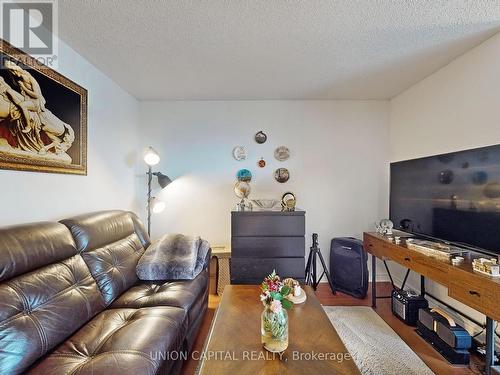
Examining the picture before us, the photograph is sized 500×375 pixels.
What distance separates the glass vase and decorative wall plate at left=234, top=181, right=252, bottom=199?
5.93ft

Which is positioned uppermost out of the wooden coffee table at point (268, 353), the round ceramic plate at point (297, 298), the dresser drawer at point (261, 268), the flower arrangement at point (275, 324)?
the flower arrangement at point (275, 324)

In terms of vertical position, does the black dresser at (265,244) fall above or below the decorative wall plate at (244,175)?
below

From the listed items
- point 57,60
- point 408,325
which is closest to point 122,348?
point 57,60

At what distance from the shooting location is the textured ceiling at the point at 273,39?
4.85ft

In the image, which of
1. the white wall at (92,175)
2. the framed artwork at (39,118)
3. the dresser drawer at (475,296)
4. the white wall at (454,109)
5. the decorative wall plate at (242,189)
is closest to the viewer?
the dresser drawer at (475,296)

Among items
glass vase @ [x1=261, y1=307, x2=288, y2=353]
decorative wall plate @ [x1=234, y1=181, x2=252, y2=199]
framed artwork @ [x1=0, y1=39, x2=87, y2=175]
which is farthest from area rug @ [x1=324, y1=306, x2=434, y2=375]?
framed artwork @ [x1=0, y1=39, x2=87, y2=175]

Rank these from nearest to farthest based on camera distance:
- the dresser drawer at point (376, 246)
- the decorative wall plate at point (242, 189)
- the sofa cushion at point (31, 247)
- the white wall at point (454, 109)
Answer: the sofa cushion at point (31, 247)
the white wall at point (454, 109)
the dresser drawer at point (376, 246)
the decorative wall plate at point (242, 189)

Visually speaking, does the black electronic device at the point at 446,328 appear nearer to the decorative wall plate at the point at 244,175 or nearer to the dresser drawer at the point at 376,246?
the dresser drawer at the point at 376,246

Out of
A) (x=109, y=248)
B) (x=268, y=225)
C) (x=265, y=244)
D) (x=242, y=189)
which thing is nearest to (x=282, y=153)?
(x=242, y=189)

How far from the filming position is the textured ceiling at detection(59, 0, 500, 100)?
1479 millimetres

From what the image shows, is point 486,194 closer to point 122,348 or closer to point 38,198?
point 122,348

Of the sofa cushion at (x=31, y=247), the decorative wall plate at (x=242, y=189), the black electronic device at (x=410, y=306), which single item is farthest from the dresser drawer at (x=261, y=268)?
the sofa cushion at (x=31, y=247)

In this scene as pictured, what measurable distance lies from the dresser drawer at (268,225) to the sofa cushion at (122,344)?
114 cm

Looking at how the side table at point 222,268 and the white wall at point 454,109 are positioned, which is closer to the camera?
the white wall at point 454,109
